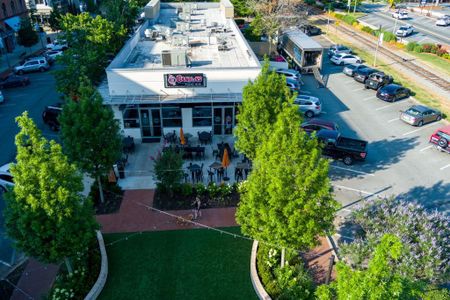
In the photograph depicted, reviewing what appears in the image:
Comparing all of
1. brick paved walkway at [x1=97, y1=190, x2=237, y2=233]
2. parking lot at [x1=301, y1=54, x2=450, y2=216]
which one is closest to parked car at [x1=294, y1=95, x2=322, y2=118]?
parking lot at [x1=301, y1=54, x2=450, y2=216]

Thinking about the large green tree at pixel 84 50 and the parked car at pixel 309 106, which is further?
the parked car at pixel 309 106

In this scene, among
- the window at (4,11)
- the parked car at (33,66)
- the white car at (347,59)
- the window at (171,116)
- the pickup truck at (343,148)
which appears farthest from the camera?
the window at (4,11)

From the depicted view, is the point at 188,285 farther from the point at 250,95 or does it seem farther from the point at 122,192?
the point at 250,95

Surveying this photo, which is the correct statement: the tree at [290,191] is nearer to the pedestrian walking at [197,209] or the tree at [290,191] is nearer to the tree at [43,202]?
the pedestrian walking at [197,209]

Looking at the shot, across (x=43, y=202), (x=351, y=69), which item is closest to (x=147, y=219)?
(x=43, y=202)

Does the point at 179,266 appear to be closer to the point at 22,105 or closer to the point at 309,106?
the point at 309,106

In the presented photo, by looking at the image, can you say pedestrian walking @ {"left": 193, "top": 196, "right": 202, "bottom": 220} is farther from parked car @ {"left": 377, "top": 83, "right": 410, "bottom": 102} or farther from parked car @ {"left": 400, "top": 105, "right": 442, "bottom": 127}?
parked car @ {"left": 377, "top": 83, "right": 410, "bottom": 102}

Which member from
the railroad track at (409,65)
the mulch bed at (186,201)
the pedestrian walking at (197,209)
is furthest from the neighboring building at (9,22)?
the railroad track at (409,65)
